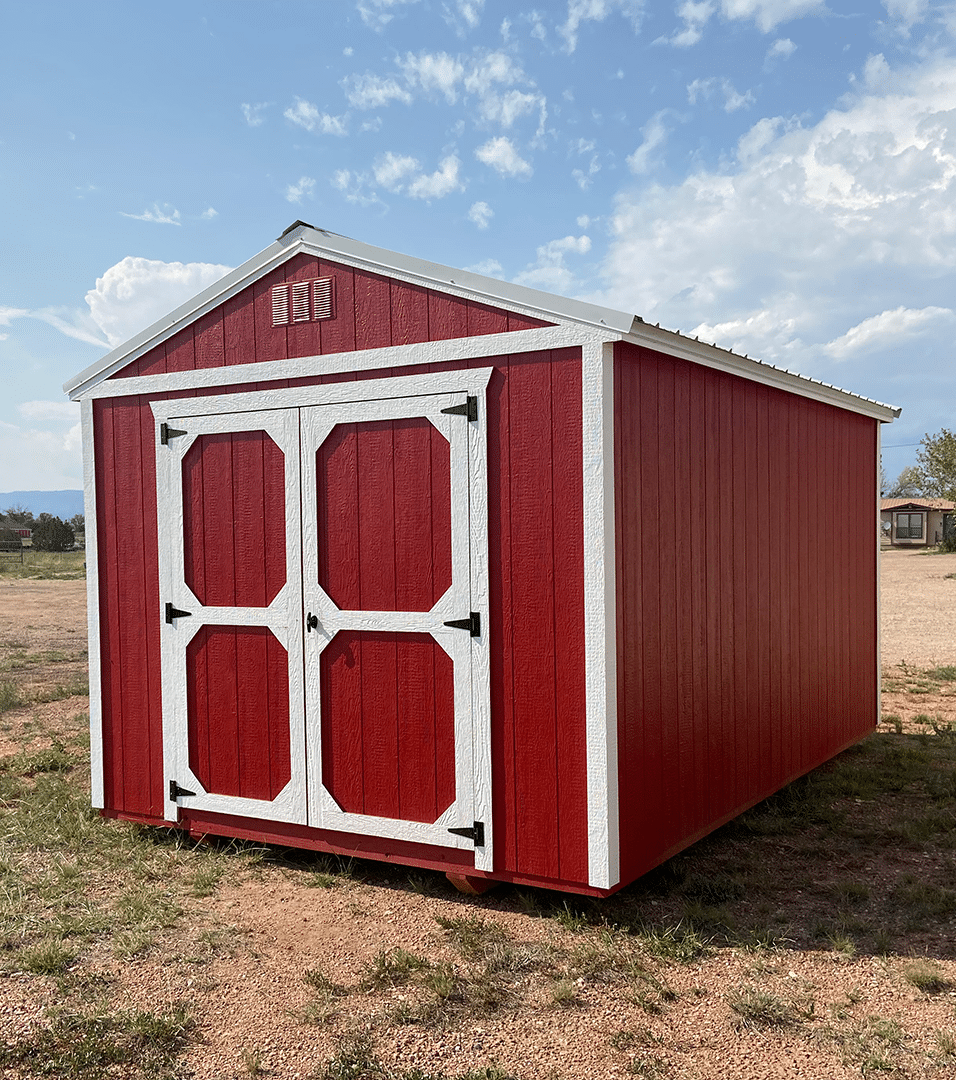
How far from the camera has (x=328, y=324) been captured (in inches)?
202

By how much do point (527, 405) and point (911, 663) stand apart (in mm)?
9318

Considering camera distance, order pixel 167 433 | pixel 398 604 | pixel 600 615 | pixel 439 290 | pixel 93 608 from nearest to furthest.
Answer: pixel 600 615 → pixel 439 290 → pixel 398 604 → pixel 167 433 → pixel 93 608

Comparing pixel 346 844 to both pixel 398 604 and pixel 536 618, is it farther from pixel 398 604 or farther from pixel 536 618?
pixel 536 618

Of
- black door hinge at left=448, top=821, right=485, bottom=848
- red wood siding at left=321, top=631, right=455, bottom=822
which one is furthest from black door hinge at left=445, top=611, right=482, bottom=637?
black door hinge at left=448, top=821, right=485, bottom=848

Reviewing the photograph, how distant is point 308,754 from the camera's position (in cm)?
515

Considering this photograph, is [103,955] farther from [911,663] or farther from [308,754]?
[911,663]

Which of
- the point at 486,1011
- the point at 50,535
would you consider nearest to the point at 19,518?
the point at 50,535

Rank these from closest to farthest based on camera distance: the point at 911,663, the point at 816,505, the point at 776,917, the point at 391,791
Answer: the point at 776,917 → the point at 391,791 → the point at 816,505 → the point at 911,663

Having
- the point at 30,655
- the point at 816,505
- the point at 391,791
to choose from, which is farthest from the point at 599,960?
the point at 30,655

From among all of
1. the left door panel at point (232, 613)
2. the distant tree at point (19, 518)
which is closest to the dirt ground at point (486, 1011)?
the left door panel at point (232, 613)

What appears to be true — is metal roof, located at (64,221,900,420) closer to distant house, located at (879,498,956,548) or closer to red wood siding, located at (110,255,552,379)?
red wood siding, located at (110,255,552,379)

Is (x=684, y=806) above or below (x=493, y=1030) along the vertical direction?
above

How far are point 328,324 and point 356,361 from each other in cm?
31

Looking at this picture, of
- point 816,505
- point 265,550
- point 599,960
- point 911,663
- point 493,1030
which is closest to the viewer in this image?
point 493,1030
